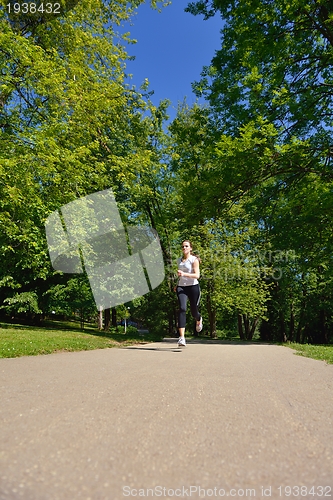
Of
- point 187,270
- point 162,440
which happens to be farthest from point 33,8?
point 162,440

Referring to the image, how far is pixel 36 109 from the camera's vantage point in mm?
11352

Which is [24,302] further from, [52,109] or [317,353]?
[317,353]

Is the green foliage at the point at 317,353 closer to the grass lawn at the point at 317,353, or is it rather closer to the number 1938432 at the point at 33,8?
the grass lawn at the point at 317,353

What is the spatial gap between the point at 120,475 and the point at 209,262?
802 inches

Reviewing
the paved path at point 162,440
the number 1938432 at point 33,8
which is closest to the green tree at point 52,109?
the number 1938432 at point 33,8

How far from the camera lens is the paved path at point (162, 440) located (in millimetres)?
1062

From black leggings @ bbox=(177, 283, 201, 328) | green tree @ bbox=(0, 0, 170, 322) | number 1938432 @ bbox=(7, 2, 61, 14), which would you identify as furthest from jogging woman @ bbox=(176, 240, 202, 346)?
number 1938432 @ bbox=(7, 2, 61, 14)

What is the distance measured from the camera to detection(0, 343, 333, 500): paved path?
1.06 meters

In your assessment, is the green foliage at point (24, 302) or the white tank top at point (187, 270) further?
the green foliage at point (24, 302)

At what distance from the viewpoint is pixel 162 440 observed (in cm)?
144

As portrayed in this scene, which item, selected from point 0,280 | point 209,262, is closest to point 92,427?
point 0,280

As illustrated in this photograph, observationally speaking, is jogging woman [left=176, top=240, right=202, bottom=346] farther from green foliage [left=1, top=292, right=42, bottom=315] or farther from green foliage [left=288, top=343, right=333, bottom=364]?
green foliage [left=1, top=292, right=42, bottom=315]

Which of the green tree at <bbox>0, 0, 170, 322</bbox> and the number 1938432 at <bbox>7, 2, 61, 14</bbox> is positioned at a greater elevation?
the number 1938432 at <bbox>7, 2, 61, 14</bbox>

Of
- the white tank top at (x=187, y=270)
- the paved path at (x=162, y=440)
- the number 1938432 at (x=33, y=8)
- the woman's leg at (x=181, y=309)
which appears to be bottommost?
the paved path at (x=162, y=440)
